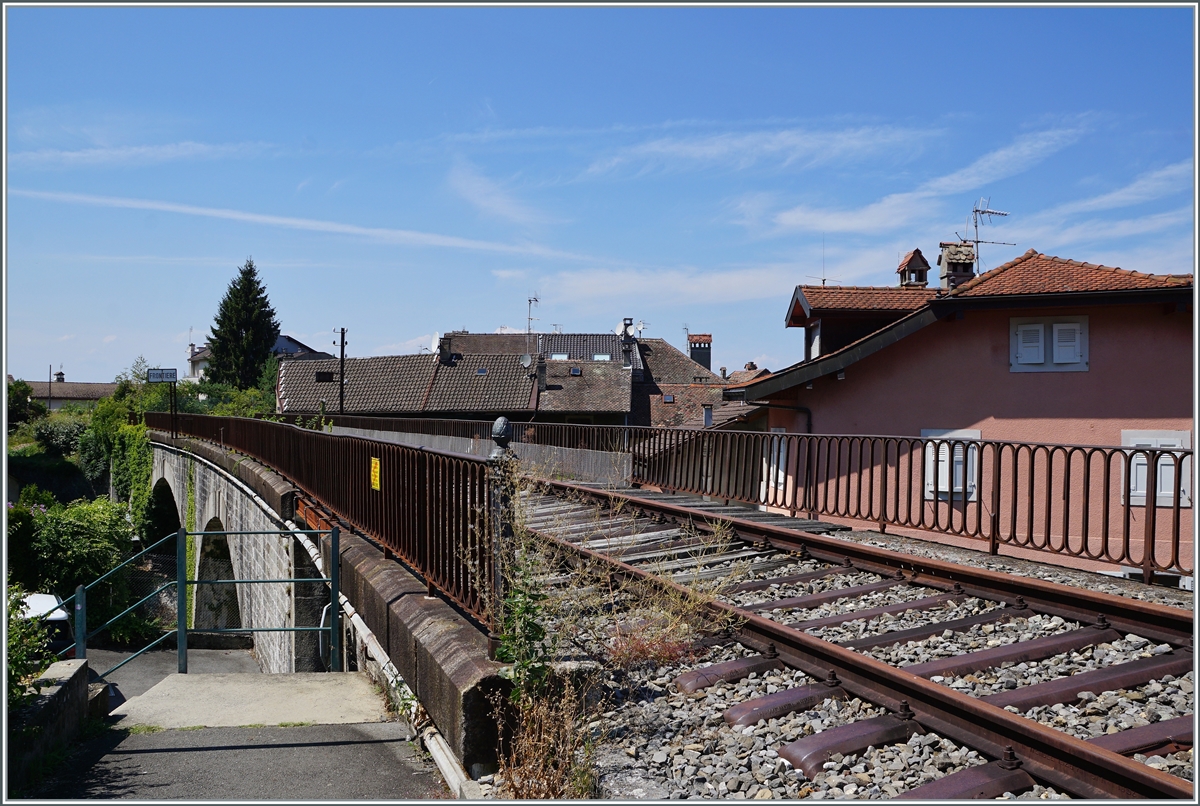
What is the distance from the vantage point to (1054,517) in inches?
653

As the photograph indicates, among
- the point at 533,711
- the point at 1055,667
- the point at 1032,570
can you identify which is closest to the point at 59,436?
the point at 1032,570

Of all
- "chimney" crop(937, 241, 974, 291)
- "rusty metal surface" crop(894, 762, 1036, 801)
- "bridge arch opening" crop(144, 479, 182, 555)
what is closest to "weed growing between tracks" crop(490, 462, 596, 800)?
"rusty metal surface" crop(894, 762, 1036, 801)

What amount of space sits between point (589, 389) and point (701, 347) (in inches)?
1267

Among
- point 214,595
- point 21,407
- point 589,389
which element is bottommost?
point 214,595

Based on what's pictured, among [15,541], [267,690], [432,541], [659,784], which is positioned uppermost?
[432,541]

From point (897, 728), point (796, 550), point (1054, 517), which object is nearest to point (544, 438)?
point (1054, 517)

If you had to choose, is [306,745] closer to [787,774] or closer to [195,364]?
[787,774]

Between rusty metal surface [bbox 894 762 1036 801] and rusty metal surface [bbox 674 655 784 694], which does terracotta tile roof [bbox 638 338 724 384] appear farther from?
rusty metal surface [bbox 894 762 1036 801]

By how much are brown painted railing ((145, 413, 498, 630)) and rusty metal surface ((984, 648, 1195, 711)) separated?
8.27 ft

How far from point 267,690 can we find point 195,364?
11113cm

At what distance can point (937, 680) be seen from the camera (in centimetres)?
464

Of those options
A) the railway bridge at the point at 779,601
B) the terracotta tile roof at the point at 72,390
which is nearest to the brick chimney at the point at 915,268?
the railway bridge at the point at 779,601

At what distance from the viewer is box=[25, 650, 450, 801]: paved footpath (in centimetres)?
461

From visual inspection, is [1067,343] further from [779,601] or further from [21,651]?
[21,651]
